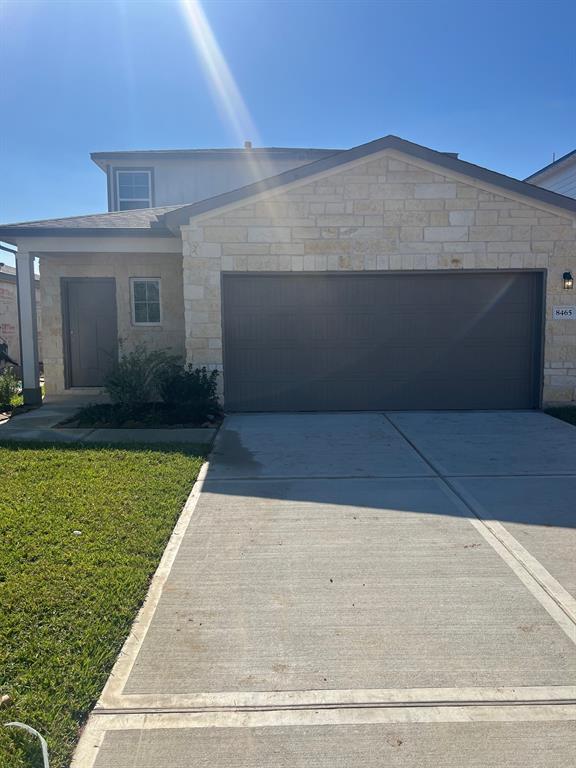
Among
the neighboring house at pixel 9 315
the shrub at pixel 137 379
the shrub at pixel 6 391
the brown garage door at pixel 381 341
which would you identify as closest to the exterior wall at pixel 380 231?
the brown garage door at pixel 381 341

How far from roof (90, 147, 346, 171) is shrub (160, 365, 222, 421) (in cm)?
1092

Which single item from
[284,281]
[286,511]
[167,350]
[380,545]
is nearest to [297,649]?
[380,545]

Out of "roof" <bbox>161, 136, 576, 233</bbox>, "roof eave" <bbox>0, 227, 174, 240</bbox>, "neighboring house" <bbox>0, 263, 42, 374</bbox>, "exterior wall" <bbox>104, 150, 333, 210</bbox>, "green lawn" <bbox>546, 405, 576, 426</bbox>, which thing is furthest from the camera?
"exterior wall" <bbox>104, 150, 333, 210</bbox>

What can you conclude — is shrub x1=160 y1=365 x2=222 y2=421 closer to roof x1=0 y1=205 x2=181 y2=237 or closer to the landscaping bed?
the landscaping bed

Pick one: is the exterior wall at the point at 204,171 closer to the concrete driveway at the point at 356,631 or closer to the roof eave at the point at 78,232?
the roof eave at the point at 78,232

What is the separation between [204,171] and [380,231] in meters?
10.5

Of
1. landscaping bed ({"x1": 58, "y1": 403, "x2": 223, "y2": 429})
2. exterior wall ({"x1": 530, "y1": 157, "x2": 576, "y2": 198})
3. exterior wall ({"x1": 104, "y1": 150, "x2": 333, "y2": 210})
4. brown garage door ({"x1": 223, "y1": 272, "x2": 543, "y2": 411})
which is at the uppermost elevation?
exterior wall ({"x1": 104, "y1": 150, "x2": 333, "y2": 210})

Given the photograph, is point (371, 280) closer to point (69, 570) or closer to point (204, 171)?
point (69, 570)

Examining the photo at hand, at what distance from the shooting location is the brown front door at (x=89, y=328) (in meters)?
12.1

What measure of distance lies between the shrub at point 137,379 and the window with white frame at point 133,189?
9.83m

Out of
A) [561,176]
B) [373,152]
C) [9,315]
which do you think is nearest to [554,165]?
[561,176]

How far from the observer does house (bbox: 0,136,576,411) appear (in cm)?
968

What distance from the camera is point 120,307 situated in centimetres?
A: 1196

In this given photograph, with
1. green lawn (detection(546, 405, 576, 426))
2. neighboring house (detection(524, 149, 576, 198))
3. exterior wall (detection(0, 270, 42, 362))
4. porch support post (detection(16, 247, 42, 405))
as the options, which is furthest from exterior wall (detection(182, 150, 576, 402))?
exterior wall (detection(0, 270, 42, 362))
